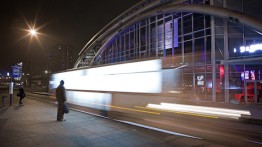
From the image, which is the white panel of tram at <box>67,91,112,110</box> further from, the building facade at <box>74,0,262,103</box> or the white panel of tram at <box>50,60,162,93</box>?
the building facade at <box>74,0,262,103</box>

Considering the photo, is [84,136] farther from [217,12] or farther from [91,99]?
[217,12]

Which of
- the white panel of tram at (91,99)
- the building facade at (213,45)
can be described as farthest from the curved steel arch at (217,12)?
the white panel of tram at (91,99)

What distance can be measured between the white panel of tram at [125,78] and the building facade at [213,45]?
750 cm

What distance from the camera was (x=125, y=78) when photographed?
36.5ft

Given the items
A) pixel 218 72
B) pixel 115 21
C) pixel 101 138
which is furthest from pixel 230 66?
pixel 115 21

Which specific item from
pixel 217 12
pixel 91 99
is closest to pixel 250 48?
pixel 217 12

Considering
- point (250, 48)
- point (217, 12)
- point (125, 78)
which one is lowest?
point (125, 78)

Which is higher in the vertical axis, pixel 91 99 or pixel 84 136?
pixel 91 99

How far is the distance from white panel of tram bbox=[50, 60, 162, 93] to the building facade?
750 cm

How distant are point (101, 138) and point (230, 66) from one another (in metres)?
20.2

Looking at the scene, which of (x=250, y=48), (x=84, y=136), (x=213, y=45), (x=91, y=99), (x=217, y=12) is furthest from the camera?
(x=213, y=45)

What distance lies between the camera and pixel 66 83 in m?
19.2

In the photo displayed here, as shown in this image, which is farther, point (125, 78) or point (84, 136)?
point (125, 78)

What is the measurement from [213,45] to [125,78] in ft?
56.6
